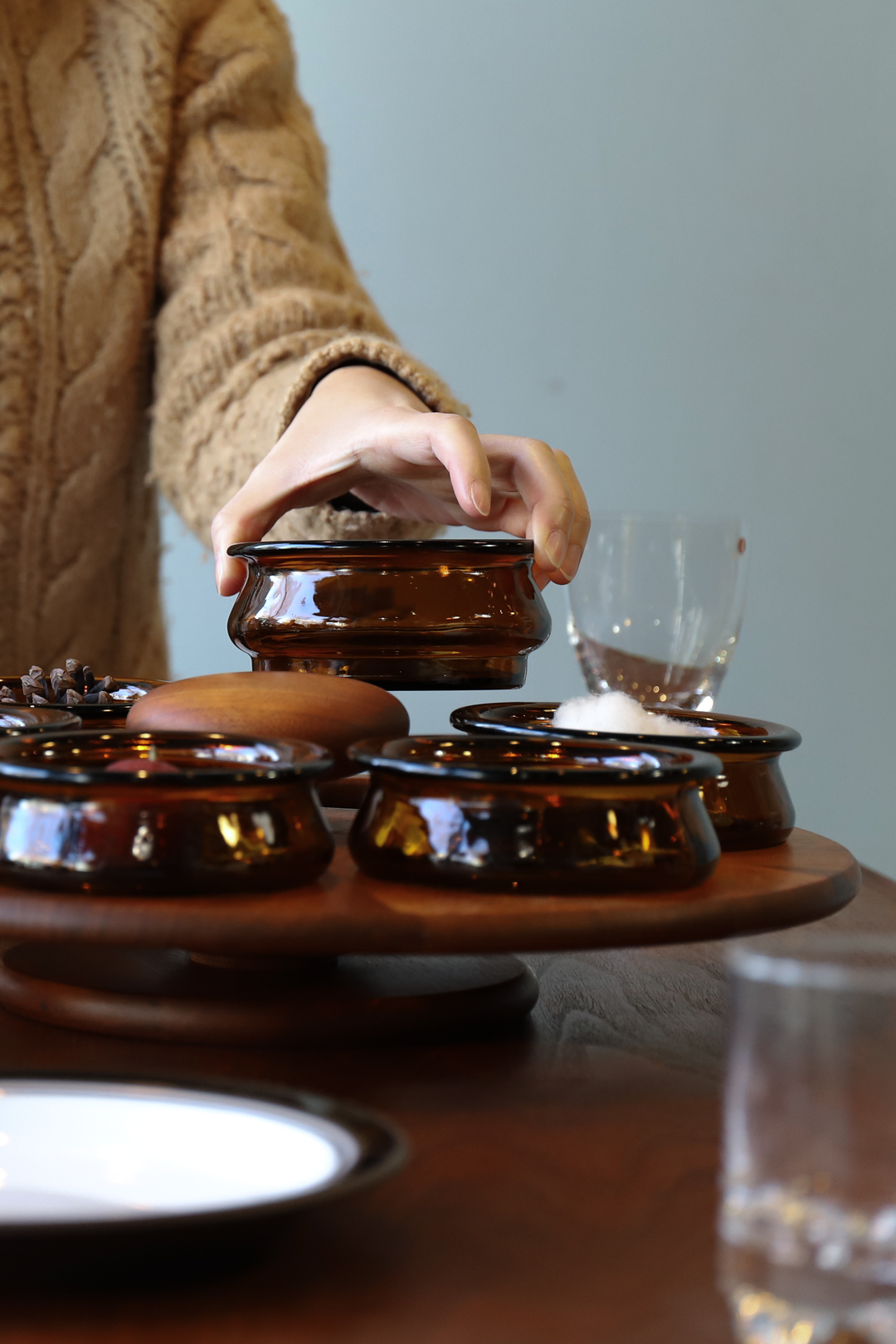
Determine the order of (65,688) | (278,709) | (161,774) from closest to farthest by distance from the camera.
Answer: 1. (161,774)
2. (278,709)
3. (65,688)

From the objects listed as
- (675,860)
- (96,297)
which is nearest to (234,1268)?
(675,860)

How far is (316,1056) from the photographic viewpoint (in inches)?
13.0

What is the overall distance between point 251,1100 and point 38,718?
0.73 feet

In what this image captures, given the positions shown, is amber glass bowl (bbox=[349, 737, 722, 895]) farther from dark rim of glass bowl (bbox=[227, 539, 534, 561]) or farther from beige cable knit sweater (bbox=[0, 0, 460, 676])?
beige cable knit sweater (bbox=[0, 0, 460, 676])

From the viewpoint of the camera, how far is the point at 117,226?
110 cm

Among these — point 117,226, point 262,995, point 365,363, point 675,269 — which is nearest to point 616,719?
point 262,995

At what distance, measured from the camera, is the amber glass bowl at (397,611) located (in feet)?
1.63

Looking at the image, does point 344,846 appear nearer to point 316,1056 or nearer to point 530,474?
point 316,1056

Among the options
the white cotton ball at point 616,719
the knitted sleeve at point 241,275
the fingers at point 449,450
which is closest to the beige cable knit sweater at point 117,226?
the knitted sleeve at point 241,275

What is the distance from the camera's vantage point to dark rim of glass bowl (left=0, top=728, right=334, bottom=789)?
0.31 meters

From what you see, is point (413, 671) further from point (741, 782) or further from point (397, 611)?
point (741, 782)

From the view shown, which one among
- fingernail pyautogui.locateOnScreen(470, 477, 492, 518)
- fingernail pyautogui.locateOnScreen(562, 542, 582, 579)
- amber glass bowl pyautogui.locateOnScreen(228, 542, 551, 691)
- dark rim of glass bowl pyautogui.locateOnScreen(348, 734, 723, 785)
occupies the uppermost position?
fingernail pyautogui.locateOnScreen(470, 477, 492, 518)

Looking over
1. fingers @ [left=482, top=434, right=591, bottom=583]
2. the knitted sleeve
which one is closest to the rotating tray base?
fingers @ [left=482, top=434, right=591, bottom=583]

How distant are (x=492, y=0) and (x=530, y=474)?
1.70 meters
